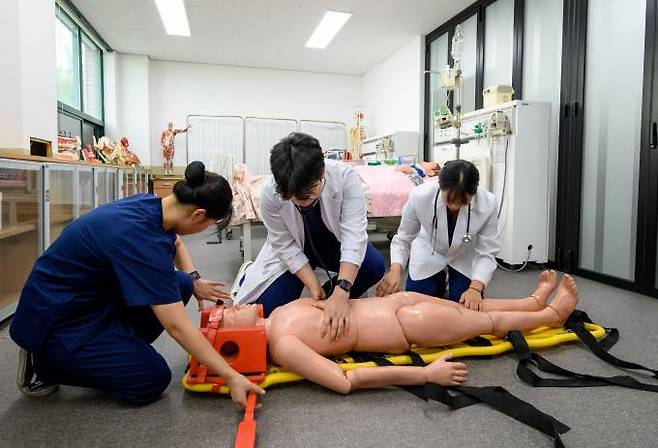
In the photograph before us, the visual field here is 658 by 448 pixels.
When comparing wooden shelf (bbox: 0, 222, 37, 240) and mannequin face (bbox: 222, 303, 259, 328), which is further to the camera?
wooden shelf (bbox: 0, 222, 37, 240)

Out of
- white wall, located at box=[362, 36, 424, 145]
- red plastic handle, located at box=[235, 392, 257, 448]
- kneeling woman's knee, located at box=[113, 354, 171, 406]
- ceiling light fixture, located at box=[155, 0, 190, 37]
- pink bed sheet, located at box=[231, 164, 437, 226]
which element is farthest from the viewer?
white wall, located at box=[362, 36, 424, 145]

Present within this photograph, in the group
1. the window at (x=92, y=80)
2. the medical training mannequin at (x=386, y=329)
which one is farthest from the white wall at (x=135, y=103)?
the medical training mannequin at (x=386, y=329)

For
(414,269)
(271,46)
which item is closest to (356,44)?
(271,46)

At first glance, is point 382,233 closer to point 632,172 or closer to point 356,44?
point 356,44

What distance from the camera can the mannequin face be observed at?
1419 mm

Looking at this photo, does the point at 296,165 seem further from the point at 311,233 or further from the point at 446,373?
the point at 446,373

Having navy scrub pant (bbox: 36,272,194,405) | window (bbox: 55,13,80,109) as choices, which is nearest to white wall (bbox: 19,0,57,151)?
window (bbox: 55,13,80,109)

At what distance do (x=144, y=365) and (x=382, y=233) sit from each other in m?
4.41

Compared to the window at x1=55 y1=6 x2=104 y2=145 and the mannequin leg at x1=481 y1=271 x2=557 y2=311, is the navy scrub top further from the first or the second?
the window at x1=55 y1=6 x2=104 y2=145

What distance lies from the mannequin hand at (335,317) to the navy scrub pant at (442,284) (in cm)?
79

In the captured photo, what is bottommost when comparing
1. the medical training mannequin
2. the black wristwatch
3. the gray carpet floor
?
the gray carpet floor

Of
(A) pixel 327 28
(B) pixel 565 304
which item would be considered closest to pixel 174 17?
(A) pixel 327 28

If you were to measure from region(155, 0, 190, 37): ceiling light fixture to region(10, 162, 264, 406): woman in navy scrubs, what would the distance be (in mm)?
3952

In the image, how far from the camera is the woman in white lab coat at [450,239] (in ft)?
5.58
